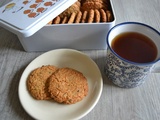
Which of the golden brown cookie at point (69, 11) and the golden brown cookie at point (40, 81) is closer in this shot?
the golden brown cookie at point (40, 81)

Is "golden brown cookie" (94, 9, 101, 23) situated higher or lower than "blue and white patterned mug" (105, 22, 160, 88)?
higher

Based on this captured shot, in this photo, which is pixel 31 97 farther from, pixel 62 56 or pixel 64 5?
pixel 64 5

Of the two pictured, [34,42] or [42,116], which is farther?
[34,42]

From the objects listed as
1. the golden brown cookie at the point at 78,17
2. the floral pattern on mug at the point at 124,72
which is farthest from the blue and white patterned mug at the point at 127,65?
the golden brown cookie at the point at 78,17

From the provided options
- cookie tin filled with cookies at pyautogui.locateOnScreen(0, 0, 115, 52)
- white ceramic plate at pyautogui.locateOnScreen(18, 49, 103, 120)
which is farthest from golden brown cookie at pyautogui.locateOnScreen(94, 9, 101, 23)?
white ceramic plate at pyautogui.locateOnScreen(18, 49, 103, 120)

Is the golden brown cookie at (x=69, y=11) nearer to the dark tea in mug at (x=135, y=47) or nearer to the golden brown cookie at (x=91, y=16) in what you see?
the golden brown cookie at (x=91, y=16)

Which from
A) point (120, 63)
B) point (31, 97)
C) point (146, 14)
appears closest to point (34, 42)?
point (31, 97)

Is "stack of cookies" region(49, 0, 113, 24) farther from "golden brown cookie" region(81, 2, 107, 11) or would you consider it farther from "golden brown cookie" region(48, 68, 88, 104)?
"golden brown cookie" region(48, 68, 88, 104)
